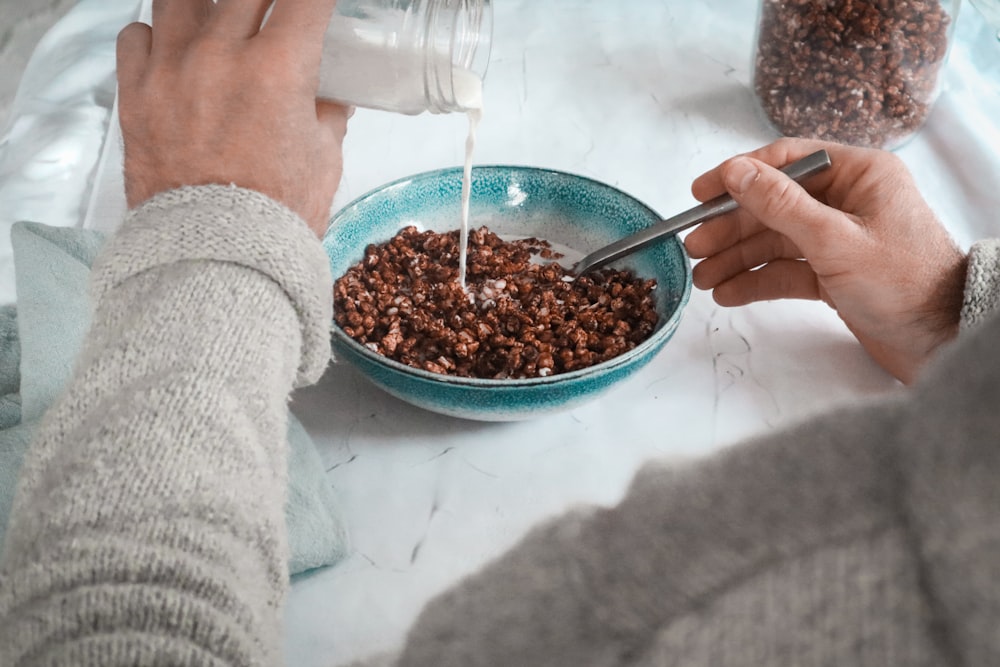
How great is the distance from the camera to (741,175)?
0.78 meters

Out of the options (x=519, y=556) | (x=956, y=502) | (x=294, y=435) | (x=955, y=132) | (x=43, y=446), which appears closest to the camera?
(x=956, y=502)

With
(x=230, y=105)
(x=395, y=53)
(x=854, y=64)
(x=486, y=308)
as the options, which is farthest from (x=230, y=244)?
(x=854, y=64)

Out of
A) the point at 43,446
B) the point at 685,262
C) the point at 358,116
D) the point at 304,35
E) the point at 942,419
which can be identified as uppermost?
the point at 942,419

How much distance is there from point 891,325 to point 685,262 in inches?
7.2

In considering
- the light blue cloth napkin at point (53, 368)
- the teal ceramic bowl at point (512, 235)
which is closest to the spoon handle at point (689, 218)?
the teal ceramic bowl at point (512, 235)

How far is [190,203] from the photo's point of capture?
1.70ft

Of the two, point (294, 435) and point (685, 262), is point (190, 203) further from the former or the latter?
point (685, 262)

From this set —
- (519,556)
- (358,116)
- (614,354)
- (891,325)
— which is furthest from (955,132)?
(519,556)

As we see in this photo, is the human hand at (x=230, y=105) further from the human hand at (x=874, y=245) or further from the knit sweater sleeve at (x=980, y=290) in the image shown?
the knit sweater sleeve at (x=980, y=290)

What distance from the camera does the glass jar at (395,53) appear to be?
0.65 meters

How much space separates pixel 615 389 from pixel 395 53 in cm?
32

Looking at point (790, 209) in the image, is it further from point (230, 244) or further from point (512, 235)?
point (230, 244)

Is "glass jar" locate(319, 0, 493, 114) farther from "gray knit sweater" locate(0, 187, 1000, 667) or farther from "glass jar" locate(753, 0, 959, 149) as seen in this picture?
"glass jar" locate(753, 0, 959, 149)

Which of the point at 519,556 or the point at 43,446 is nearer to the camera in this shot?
the point at 519,556
